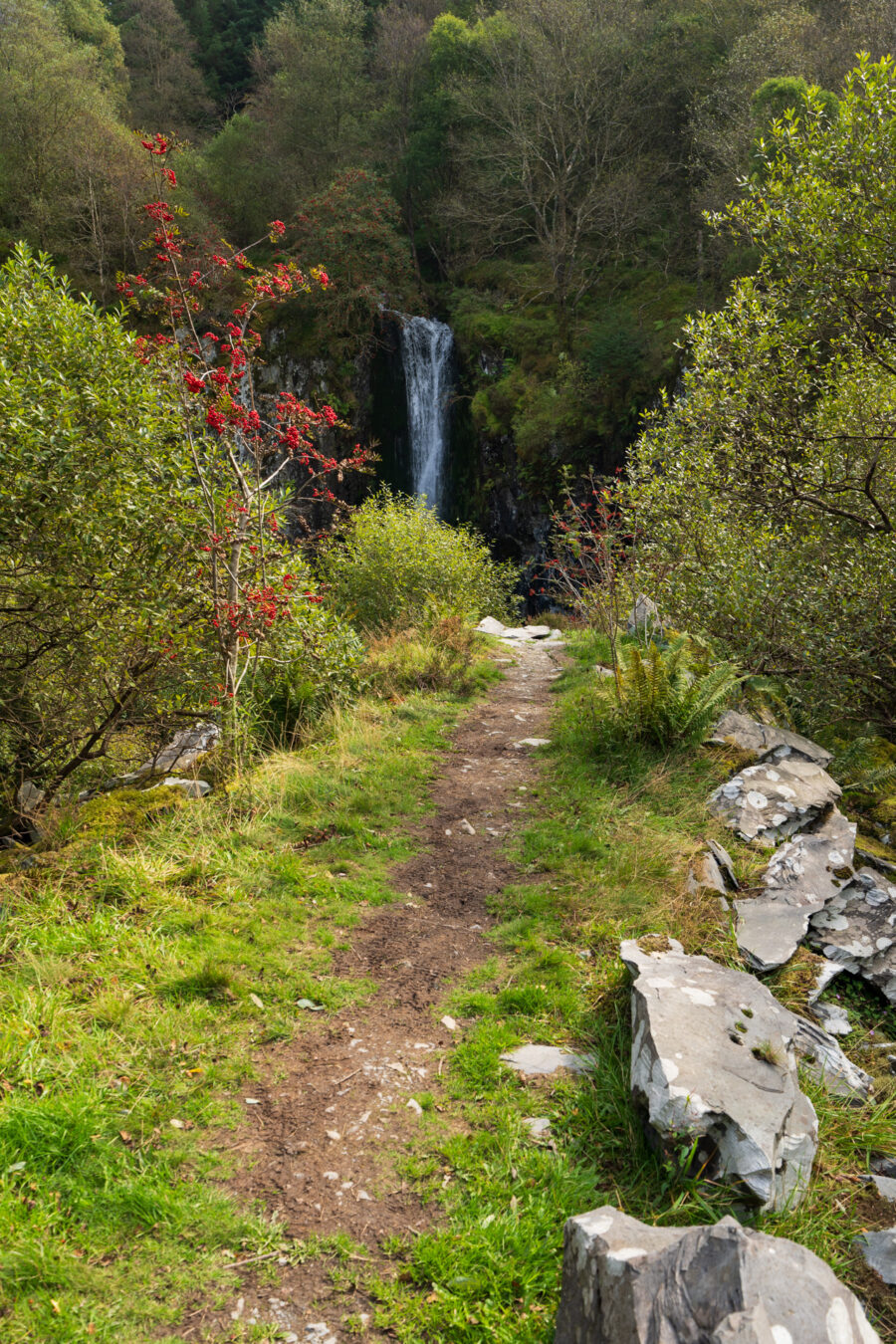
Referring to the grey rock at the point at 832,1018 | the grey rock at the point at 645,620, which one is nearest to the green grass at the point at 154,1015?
the grey rock at the point at 832,1018

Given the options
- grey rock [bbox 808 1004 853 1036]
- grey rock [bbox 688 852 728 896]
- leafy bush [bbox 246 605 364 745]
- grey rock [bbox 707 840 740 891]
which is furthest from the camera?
leafy bush [bbox 246 605 364 745]

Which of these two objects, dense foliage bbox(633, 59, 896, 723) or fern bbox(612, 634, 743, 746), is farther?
fern bbox(612, 634, 743, 746)

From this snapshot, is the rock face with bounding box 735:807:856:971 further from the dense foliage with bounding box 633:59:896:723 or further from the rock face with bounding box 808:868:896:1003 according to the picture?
the dense foliage with bounding box 633:59:896:723

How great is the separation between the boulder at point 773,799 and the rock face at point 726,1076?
191 cm

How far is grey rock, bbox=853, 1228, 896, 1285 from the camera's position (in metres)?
2.56

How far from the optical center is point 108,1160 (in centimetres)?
280

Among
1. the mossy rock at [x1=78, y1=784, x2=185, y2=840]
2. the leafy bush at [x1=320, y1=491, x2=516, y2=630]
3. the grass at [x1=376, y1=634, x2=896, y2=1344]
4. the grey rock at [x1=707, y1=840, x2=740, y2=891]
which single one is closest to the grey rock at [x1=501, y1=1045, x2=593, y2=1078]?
the grass at [x1=376, y1=634, x2=896, y2=1344]

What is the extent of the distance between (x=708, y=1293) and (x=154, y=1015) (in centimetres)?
266

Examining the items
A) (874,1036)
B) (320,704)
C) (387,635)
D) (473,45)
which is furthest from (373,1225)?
(473,45)

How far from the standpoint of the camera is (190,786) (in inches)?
250

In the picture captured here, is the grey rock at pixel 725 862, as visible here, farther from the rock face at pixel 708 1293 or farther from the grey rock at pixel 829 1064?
the rock face at pixel 708 1293

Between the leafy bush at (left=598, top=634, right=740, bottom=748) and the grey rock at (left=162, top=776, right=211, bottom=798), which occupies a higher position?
the leafy bush at (left=598, top=634, right=740, bottom=748)

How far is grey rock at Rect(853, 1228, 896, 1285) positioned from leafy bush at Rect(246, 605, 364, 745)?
6191 millimetres

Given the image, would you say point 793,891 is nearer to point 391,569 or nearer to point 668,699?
point 668,699
